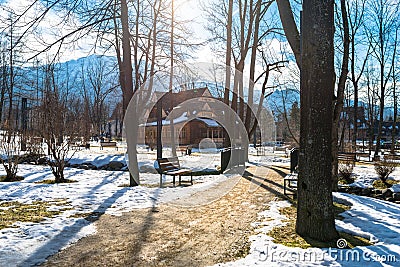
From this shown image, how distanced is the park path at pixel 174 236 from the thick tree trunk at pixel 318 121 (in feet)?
3.33

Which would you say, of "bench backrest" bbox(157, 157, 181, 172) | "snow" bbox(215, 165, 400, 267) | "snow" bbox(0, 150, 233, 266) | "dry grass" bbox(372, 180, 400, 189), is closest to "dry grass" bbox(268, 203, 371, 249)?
"snow" bbox(215, 165, 400, 267)

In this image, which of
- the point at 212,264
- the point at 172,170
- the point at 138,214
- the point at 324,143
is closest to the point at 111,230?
the point at 138,214

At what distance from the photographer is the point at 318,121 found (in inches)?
170

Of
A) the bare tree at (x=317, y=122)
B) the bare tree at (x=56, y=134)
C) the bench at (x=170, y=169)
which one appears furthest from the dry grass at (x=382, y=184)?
the bare tree at (x=56, y=134)

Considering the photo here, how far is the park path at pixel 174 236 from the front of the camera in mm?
3764

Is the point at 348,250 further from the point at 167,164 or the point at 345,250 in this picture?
the point at 167,164

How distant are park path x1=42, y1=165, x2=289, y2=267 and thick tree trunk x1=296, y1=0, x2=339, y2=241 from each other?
3.33 feet

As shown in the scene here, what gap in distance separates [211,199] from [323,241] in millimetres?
3469

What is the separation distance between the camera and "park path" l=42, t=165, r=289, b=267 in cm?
376

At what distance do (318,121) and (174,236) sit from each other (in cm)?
255

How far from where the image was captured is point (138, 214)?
19.4ft

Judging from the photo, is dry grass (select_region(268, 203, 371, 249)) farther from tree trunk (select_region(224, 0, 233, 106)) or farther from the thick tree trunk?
tree trunk (select_region(224, 0, 233, 106))

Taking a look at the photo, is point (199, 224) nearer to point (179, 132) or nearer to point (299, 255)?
point (299, 255)

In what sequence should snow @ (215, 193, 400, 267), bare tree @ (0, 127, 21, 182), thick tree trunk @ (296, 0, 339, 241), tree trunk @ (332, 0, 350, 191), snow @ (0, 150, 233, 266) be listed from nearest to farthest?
snow @ (215, 193, 400, 267) → snow @ (0, 150, 233, 266) → thick tree trunk @ (296, 0, 339, 241) → tree trunk @ (332, 0, 350, 191) → bare tree @ (0, 127, 21, 182)
